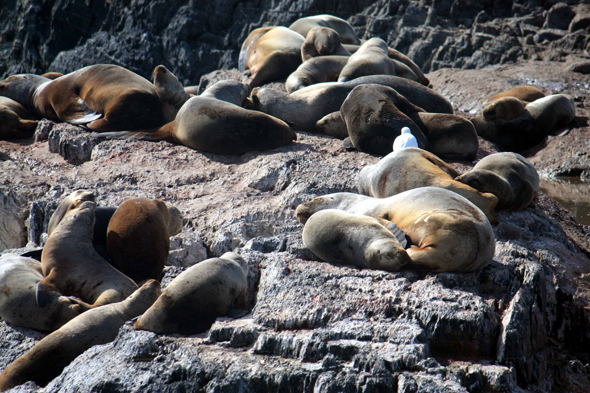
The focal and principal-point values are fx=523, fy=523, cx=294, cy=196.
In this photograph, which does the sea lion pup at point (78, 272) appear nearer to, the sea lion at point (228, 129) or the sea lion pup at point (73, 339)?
the sea lion pup at point (73, 339)

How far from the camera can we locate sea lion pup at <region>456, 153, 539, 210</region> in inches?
162

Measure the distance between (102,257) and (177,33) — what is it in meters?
11.5

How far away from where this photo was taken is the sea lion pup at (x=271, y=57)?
27.5 feet

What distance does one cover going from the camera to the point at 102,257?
142 inches

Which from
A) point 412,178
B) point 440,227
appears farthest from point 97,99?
point 440,227

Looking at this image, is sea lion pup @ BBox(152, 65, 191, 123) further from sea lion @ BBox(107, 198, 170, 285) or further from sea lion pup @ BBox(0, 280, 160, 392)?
sea lion pup @ BBox(0, 280, 160, 392)

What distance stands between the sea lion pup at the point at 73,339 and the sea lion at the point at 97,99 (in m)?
4.01

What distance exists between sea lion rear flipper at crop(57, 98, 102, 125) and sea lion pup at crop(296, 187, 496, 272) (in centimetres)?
447

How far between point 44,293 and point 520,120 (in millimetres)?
6744

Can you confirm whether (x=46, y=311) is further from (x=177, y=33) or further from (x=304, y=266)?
(x=177, y=33)

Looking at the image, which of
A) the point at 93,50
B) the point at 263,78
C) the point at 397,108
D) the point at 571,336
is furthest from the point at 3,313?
the point at 93,50

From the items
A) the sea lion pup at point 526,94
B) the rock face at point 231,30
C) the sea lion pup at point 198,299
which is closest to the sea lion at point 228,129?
the sea lion pup at point 198,299

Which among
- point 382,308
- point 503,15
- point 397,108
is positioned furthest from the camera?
point 503,15

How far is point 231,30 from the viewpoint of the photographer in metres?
13.8
